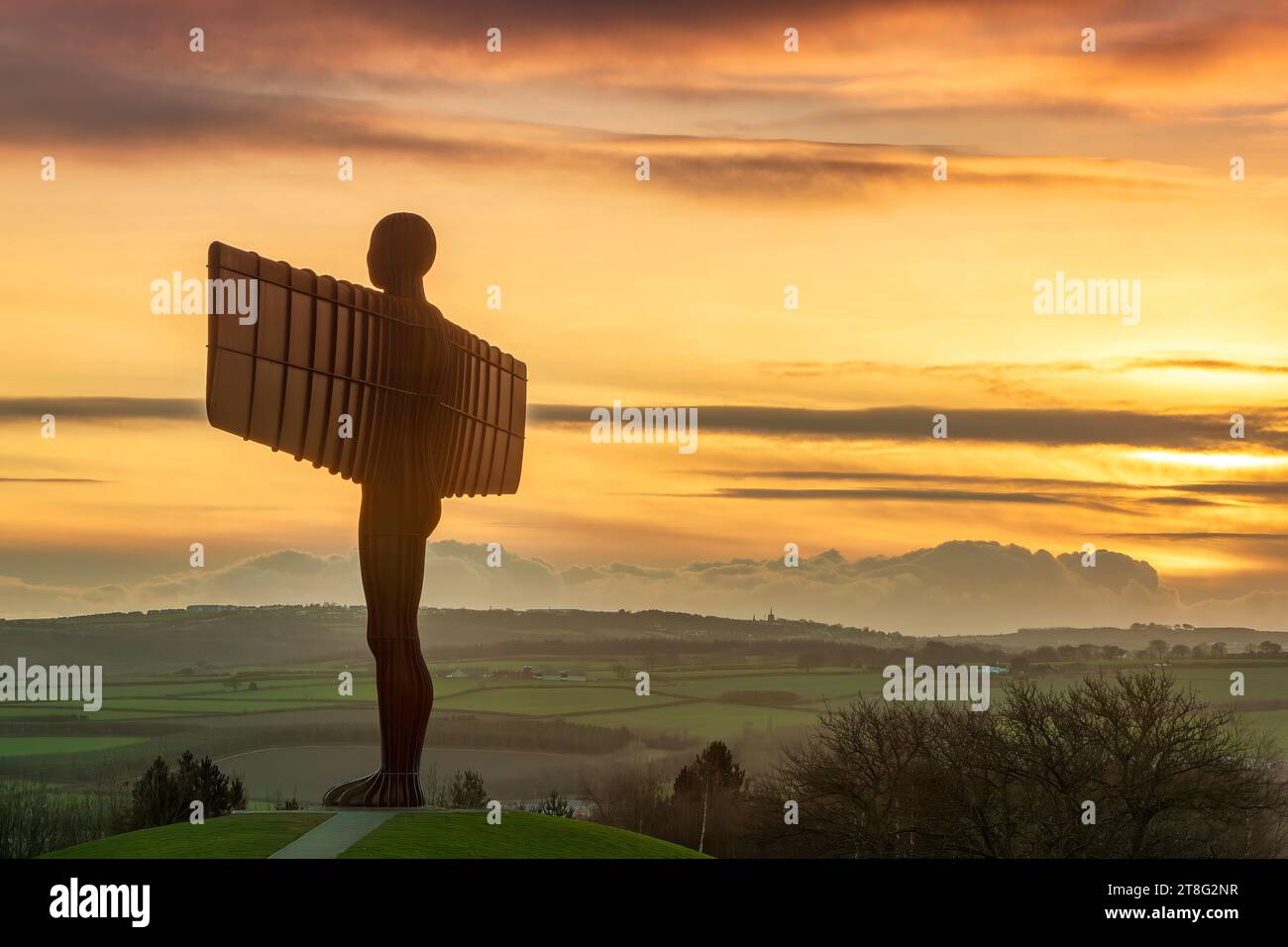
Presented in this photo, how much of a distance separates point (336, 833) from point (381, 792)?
65.8 inches

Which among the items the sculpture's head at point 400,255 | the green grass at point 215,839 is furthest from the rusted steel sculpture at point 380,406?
the green grass at point 215,839

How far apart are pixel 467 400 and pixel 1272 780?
40805mm

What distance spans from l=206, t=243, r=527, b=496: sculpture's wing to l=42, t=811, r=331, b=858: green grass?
5.96 meters

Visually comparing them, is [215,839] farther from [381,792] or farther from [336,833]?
[381,792]

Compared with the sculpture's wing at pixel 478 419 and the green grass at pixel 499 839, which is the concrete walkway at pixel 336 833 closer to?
the green grass at pixel 499 839

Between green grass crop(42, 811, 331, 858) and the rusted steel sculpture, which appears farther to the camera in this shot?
green grass crop(42, 811, 331, 858)

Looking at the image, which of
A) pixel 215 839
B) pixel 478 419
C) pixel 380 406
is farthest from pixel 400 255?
pixel 215 839

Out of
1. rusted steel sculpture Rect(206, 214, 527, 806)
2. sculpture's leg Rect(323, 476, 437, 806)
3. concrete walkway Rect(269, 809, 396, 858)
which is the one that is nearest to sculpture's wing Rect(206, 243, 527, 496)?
rusted steel sculpture Rect(206, 214, 527, 806)

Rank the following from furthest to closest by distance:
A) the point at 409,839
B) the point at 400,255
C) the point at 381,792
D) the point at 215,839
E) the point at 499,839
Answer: the point at 400,255, the point at 381,792, the point at 499,839, the point at 215,839, the point at 409,839

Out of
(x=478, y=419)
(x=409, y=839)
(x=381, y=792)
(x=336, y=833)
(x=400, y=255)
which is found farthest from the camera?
(x=478, y=419)

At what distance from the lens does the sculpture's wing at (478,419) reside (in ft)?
87.5

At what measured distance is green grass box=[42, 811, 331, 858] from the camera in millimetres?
23453

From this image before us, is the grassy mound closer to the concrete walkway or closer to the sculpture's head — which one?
the concrete walkway

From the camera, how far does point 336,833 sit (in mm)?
23766
